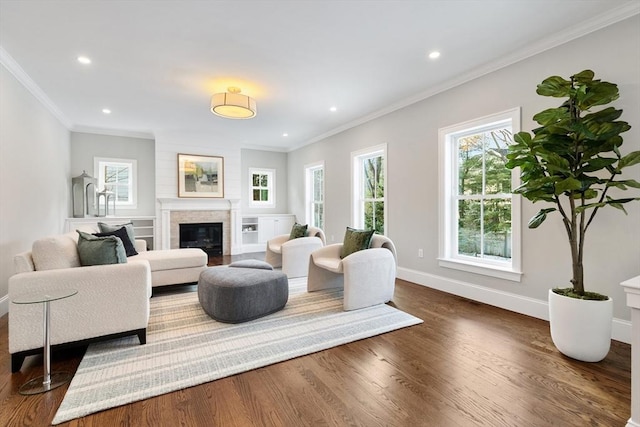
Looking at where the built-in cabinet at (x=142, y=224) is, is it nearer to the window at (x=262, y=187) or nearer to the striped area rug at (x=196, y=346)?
the window at (x=262, y=187)

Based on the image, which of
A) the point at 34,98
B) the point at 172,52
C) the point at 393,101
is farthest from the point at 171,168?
the point at 393,101

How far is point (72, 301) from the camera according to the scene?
211cm

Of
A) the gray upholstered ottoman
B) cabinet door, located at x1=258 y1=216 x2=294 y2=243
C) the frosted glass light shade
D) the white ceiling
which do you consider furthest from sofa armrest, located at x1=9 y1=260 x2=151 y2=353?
cabinet door, located at x1=258 y1=216 x2=294 y2=243

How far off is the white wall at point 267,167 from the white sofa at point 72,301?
17.7 feet

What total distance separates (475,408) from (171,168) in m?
6.59

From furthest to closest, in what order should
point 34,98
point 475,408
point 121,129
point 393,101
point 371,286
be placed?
point 121,129 → point 393,101 → point 34,98 → point 371,286 → point 475,408

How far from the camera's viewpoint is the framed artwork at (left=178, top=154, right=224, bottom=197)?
257 inches

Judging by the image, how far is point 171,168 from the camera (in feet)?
21.1

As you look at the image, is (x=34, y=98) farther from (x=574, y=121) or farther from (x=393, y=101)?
(x=574, y=121)

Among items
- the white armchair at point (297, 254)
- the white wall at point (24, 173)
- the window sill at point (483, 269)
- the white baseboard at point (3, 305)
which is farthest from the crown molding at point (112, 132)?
the window sill at point (483, 269)

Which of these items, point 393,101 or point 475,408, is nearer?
point 475,408

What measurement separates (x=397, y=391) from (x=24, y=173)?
4.79 meters

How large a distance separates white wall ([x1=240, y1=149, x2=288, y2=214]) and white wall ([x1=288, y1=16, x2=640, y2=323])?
2.78m

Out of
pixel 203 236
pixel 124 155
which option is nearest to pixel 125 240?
pixel 203 236
